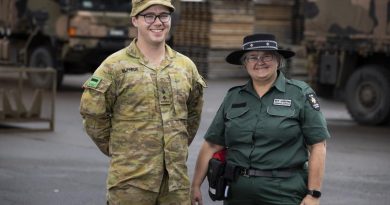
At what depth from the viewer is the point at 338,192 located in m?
9.72

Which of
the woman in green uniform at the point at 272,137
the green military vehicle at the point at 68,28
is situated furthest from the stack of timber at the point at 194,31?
the woman in green uniform at the point at 272,137

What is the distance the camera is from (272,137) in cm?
500

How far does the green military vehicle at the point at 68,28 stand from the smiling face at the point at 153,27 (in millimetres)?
15350

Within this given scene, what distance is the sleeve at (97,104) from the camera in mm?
4930

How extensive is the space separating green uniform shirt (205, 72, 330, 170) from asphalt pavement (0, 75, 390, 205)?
3881 millimetres

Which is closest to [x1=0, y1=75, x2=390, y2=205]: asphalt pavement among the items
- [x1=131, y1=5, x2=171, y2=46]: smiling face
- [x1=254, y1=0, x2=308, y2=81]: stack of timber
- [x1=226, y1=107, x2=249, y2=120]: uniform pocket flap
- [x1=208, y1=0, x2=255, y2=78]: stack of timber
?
[x1=226, y1=107, x2=249, y2=120]: uniform pocket flap

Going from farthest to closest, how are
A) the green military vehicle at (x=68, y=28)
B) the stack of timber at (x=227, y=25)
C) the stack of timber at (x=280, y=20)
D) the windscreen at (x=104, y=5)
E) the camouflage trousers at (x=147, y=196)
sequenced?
1. the stack of timber at (x=280, y=20)
2. the stack of timber at (x=227, y=25)
3. the windscreen at (x=104, y=5)
4. the green military vehicle at (x=68, y=28)
5. the camouflage trousers at (x=147, y=196)

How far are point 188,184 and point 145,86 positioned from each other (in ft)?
1.76

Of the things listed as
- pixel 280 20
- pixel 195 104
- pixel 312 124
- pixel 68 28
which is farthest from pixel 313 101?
pixel 280 20

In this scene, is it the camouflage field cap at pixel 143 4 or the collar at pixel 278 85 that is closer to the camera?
the camouflage field cap at pixel 143 4

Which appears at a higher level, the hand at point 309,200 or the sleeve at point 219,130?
the sleeve at point 219,130

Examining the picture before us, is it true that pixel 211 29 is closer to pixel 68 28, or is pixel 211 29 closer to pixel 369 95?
pixel 68 28

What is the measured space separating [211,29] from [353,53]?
9146 millimetres

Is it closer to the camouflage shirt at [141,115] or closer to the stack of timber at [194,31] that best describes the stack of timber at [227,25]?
the stack of timber at [194,31]
